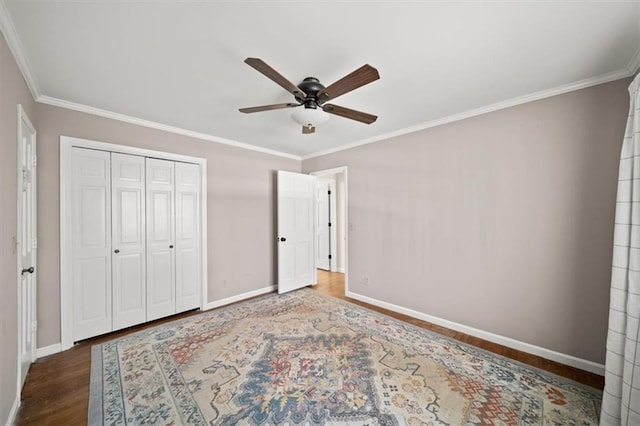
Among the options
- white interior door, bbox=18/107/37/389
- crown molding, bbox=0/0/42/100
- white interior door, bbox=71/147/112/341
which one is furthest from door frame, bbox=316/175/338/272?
crown molding, bbox=0/0/42/100

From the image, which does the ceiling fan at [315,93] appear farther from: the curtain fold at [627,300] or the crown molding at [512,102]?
the curtain fold at [627,300]

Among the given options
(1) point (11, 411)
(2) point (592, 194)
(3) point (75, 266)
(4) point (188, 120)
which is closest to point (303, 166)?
(4) point (188, 120)

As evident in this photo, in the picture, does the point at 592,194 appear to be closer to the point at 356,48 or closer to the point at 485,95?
the point at 485,95

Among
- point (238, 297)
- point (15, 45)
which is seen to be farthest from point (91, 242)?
point (238, 297)

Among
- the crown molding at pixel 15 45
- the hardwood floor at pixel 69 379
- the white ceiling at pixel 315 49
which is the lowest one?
the hardwood floor at pixel 69 379

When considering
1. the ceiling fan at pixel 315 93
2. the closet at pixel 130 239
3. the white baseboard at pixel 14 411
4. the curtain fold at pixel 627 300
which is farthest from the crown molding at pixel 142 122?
the curtain fold at pixel 627 300

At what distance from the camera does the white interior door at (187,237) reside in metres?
3.34

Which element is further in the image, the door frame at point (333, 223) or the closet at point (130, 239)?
Answer: the door frame at point (333, 223)

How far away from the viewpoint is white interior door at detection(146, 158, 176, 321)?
10.2ft

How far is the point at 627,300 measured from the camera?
1542 millimetres

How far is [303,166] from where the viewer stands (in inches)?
191

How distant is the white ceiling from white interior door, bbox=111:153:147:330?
2.29 feet

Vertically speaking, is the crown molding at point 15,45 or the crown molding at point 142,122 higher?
the crown molding at point 15,45

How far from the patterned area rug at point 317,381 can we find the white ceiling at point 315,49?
244cm
